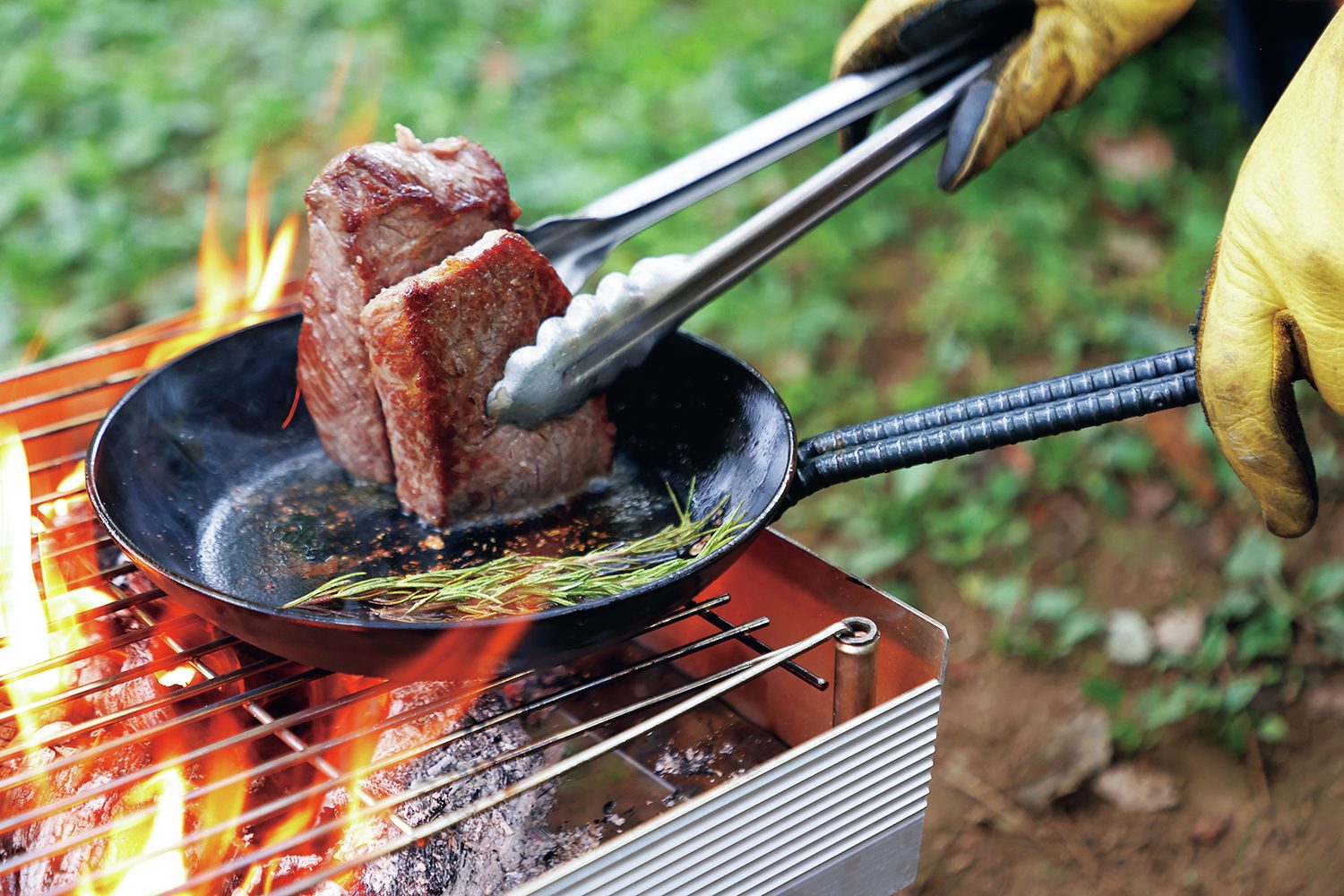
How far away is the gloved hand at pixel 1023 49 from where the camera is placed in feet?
8.01

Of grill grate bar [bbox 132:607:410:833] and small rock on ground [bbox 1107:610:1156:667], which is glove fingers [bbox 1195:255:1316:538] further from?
small rock on ground [bbox 1107:610:1156:667]

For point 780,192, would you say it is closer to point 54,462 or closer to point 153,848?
point 54,462

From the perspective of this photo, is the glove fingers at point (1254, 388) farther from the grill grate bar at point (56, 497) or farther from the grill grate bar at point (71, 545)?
the grill grate bar at point (56, 497)

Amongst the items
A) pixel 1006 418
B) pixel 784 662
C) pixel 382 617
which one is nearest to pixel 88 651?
pixel 382 617

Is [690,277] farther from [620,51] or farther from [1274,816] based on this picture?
[620,51]

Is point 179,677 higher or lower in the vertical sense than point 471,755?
higher

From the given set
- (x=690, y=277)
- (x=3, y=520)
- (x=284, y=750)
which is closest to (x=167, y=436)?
(x=3, y=520)

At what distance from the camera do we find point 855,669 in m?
1.82

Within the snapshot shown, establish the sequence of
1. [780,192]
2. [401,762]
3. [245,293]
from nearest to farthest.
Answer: [401,762] → [245,293] → [780,192]

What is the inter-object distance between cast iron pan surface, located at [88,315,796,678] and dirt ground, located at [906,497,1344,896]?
1.42 meters

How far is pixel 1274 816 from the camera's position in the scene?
3092 mm

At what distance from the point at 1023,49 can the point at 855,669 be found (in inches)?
55.6

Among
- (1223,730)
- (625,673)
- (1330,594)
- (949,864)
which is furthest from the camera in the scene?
(1330,594)

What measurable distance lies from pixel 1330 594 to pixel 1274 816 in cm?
77
